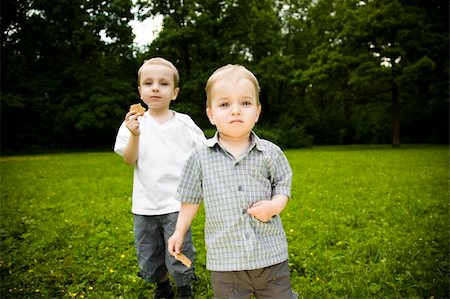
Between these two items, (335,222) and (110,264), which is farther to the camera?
(335,222)

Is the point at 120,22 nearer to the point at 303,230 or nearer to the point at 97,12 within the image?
the point at 97,12

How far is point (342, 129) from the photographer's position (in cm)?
2678

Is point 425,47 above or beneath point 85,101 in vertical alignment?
above

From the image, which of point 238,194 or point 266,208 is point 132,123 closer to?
point 238,194

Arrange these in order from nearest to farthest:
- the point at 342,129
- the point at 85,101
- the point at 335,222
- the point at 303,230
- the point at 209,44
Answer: the point at 303,230
the point at 335,222
the point at 85,101
the point at 209,44
the point at 342,129

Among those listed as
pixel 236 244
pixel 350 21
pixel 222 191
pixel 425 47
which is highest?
pixel 350 21

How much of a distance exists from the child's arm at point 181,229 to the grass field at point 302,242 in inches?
47.1

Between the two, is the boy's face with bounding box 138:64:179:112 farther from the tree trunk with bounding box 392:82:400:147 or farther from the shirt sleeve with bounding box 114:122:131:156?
the tree trunk with bounding box 392:82:400:147

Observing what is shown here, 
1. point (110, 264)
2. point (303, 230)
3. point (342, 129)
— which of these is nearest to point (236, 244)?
point (110, 264)

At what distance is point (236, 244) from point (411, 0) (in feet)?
74.2

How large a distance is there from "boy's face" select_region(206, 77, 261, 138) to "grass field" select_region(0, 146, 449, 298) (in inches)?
61.9

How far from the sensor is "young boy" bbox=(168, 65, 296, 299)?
1748mm

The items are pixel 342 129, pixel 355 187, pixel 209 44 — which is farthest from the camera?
pixel 342 129

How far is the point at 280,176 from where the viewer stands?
1859mm
